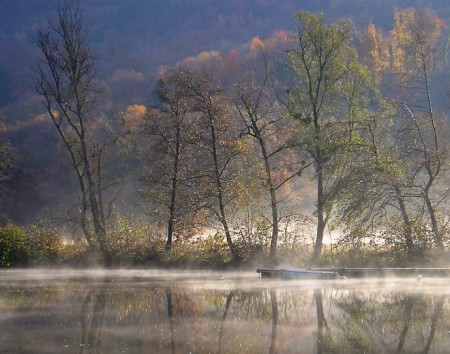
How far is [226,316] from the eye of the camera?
15.7 metres

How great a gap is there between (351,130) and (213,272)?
834cm

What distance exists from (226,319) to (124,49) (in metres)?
137

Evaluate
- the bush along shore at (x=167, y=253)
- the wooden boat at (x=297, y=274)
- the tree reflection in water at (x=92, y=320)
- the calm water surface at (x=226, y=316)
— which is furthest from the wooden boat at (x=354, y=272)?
the tree reflection in water at (x=92, y=320)

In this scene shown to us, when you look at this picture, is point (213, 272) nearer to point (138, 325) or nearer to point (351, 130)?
point (351, 130)

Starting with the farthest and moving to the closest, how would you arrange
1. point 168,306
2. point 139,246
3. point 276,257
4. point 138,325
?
point 139,246 → point 276,257 → point 168,306 → point 138,325

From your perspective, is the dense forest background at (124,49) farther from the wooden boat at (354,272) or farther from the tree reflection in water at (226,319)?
the tree reflection in water at (226,319)

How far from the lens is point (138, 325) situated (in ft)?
47.5

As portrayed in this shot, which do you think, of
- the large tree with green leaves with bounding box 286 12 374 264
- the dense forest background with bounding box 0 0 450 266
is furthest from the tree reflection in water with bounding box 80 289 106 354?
the dense forest background with bounding box 0 0 450 266

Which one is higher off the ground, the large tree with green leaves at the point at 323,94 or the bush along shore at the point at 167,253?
the large tree with green leaves at the point at 323,94

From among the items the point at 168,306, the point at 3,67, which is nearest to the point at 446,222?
the point at 168,306

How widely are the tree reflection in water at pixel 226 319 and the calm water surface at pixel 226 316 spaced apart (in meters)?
0.02

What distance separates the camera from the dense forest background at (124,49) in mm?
84188

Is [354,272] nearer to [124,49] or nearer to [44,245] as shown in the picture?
[44,245]

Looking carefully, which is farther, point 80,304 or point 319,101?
point 319,101
